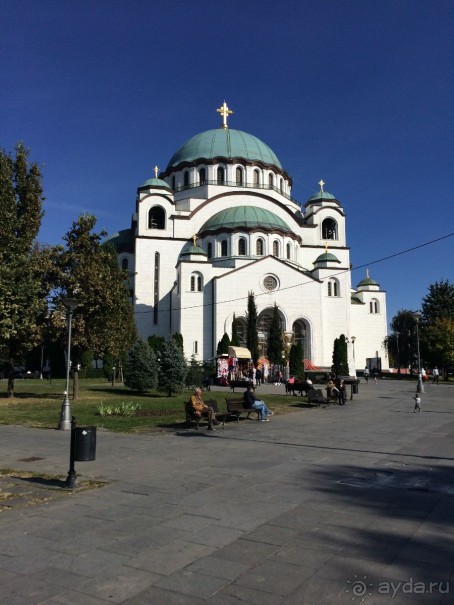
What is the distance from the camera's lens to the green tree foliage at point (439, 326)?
4775cm

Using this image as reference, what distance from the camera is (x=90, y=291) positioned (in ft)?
71.1

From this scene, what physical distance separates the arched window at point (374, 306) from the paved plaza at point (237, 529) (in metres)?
46.7

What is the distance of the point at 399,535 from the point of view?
4957 millimetres

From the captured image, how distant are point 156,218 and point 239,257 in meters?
11.5

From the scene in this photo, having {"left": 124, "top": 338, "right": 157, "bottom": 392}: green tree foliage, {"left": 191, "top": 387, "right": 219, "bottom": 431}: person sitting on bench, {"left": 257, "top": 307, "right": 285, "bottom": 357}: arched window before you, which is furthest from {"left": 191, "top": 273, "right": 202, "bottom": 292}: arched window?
{"left": 191, "top": 387, "right": 219, "bottom": 431}: person sitting on bench

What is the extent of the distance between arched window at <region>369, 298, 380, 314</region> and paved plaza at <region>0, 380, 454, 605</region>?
4671 centimetres

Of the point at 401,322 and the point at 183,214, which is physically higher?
the point at 183,214

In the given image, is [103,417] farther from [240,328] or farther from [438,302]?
[438,302]

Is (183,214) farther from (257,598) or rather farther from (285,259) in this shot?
(257,598)

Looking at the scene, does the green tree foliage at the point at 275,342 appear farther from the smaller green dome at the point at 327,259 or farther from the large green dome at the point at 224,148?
the large green dome at the point at 224,148

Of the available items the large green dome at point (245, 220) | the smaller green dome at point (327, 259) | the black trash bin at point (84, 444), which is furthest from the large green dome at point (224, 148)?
the black trash bin at point (84, 444)

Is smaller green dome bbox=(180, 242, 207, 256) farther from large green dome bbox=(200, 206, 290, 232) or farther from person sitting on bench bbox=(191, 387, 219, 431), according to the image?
person sitting on bench bbox=(191, 387, 219, 431)

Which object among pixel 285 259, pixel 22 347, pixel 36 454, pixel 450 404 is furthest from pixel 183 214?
pixel 36 454

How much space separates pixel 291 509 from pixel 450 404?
57.4 feet
